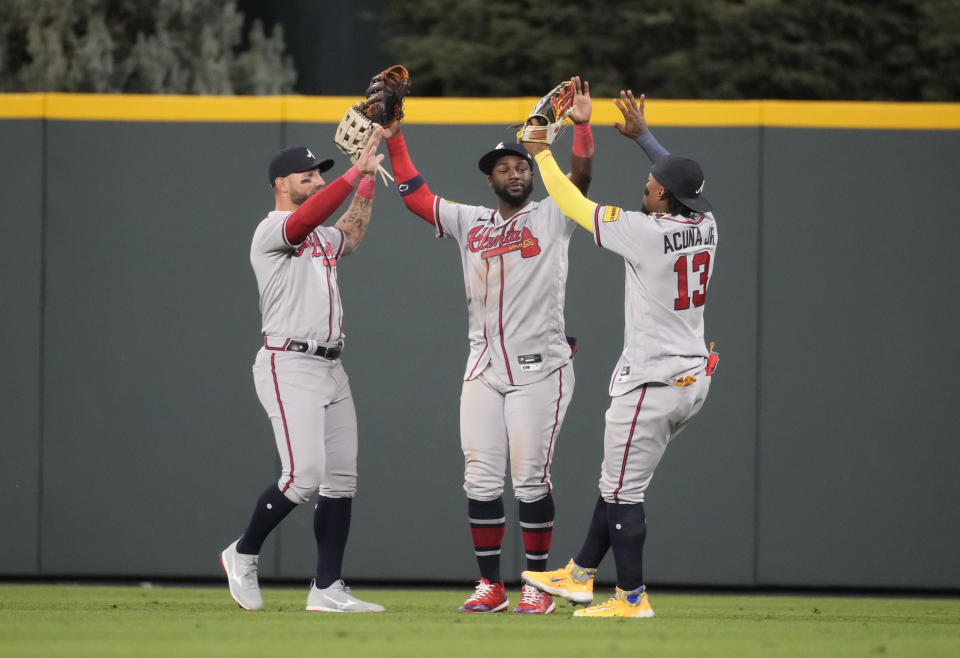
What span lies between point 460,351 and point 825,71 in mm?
7028

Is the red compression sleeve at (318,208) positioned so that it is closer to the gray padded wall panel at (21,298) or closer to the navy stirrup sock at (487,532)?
the navy stirrup sock at (487,532)

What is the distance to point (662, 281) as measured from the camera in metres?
5.50

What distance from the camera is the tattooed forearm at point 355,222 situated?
Result: 6316 mm

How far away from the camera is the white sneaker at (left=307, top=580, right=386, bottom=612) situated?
19.5 feet

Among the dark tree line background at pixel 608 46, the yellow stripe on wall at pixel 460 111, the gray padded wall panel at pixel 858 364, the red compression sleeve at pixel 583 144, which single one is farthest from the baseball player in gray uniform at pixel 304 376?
the dark tree line background at pixel 608 46

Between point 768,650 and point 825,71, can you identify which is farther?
point 825,71

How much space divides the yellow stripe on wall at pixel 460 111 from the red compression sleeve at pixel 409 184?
143 centimetres

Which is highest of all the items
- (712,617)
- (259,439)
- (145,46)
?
(145,46)

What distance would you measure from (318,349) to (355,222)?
0.74m

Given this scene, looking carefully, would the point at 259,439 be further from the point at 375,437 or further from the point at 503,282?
the point at 503,282

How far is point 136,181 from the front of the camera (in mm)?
7613

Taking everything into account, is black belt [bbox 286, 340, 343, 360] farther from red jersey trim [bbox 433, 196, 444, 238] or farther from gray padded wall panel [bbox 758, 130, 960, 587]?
gray padded wall panel [bbox 758, 130, 960, 587]

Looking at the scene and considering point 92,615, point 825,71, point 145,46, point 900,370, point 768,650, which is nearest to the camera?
point 768,650

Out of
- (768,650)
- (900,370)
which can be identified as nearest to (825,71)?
(900,370)
